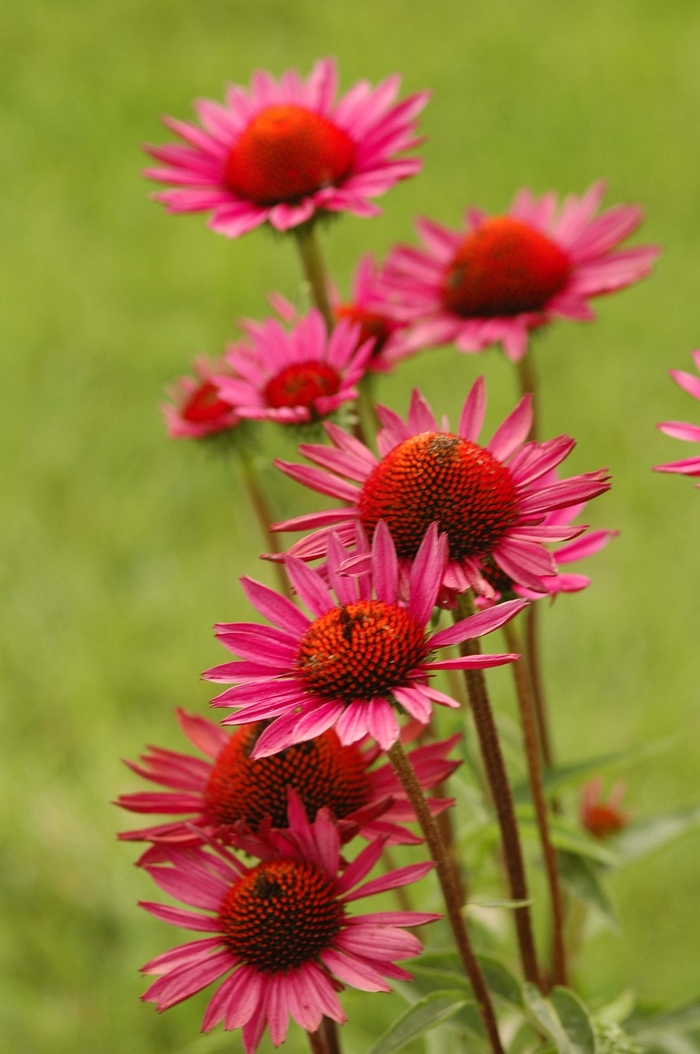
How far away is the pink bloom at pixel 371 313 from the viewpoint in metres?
1.19

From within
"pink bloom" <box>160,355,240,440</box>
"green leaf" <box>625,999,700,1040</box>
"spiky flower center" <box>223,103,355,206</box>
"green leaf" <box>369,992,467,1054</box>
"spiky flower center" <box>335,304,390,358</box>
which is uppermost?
"spiky flower center" <box>223,103,355,206</box>

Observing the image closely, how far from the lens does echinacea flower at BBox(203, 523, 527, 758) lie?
26.1 inches

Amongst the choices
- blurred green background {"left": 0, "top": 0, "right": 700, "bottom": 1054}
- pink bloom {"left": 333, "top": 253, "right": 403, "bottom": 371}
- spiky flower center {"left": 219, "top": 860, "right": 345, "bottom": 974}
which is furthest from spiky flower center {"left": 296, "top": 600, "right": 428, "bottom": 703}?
blurred green background {"left": 0, "top": 0, "right": 700, "bottom": 1054}

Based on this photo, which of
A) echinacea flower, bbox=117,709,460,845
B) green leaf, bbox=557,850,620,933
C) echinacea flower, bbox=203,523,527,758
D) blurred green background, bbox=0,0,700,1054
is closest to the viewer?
echinacea flower, bbox=203,523,527,758

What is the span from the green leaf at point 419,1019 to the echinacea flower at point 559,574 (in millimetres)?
244

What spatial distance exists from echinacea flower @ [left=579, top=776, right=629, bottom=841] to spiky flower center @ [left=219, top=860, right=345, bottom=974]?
0.53 metres

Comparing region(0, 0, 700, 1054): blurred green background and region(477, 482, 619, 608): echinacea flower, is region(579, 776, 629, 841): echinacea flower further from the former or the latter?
region(477, 482, 619, 608): echinacea flower

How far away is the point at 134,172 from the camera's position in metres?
3.17

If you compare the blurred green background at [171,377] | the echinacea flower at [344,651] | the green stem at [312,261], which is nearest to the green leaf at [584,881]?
the blurred green background at [171,377]

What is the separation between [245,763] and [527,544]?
8.9 inches

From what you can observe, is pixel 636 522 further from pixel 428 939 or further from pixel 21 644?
pixel 428 939

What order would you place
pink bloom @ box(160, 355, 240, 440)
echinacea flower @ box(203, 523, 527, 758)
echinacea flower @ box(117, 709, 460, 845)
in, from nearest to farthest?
1. echinacea flower @ box(203, 523, 527, 758)
2. echinacea flower @ box(117, 709, 460, 845)
3. pink bloom @ box(160, 355, 240, 440)

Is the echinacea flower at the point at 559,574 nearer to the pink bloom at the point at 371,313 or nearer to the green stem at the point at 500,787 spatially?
the green stem at the point at 500,787

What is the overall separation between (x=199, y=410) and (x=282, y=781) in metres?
0.47
